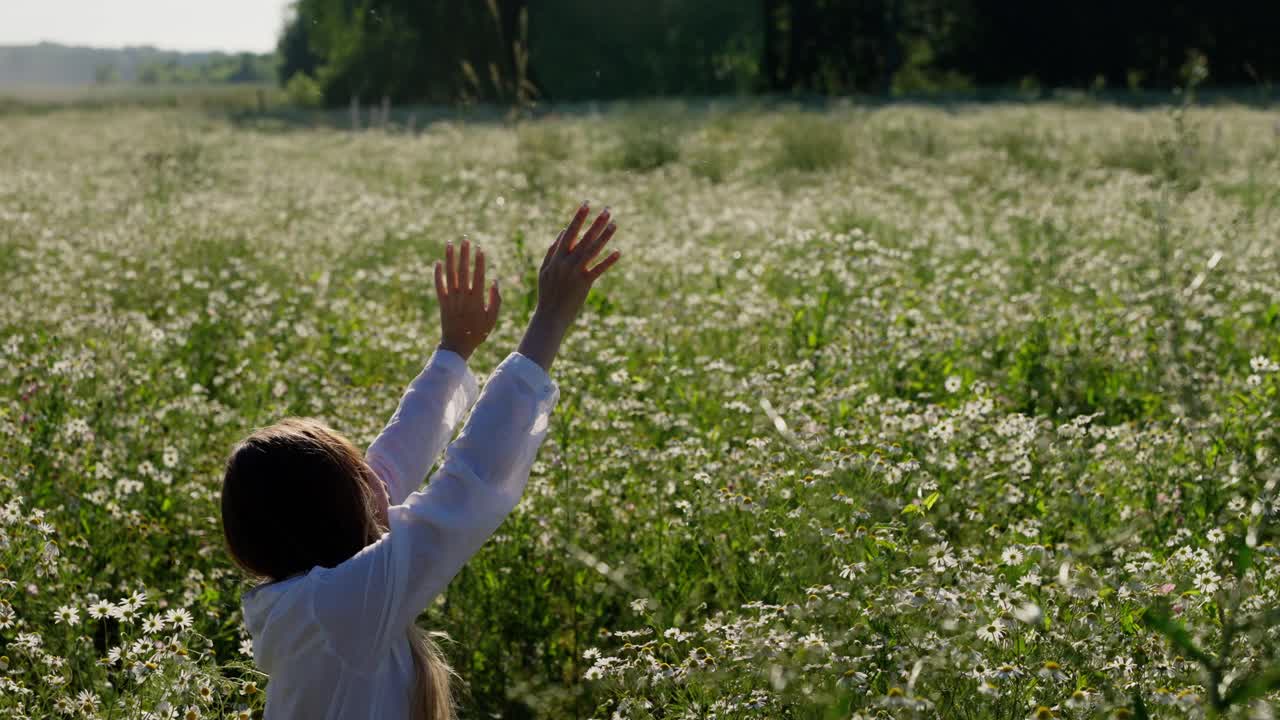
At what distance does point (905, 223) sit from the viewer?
9.77 m

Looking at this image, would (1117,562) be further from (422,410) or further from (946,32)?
(946,32)

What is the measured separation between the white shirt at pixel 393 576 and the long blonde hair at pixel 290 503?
0.23ft

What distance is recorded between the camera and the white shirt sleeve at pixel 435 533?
7.04 ft

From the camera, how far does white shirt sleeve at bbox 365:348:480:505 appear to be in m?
2.73

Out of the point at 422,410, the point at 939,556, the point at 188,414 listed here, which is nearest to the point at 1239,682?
the point at 939,556

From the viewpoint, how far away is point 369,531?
2.36 metres

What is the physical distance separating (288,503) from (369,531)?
0.18 m

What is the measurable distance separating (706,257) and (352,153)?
12165 millimetres

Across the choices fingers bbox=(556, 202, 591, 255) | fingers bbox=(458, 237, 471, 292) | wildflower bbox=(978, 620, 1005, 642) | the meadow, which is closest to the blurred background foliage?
the meadow

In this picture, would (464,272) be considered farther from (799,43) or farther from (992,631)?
(799,43)

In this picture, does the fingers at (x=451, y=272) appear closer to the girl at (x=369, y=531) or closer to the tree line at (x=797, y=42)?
the girl at (x=369, y=531)

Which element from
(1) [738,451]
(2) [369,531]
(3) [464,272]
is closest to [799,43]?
(1) [738,451]

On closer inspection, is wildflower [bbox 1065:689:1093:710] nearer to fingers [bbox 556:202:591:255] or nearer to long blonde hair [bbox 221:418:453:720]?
fingers [bbox 556:202:591:255]

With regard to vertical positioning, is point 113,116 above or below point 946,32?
below
